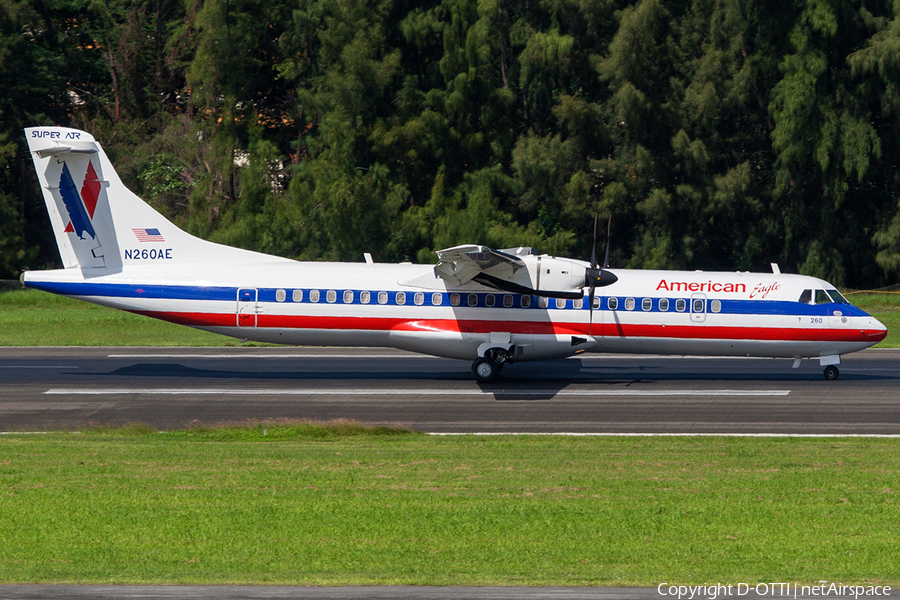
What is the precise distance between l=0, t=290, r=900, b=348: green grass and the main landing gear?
12.5 m

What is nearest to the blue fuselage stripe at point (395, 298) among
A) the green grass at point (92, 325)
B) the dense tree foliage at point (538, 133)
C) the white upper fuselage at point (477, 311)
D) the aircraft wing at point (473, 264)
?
the white upper fuselage at point (477, 311)

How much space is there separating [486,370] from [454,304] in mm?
1901

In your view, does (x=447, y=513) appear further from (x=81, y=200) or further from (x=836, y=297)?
(x=81, y=200)

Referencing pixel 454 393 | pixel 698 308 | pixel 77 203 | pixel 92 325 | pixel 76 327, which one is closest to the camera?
pixel 454 393

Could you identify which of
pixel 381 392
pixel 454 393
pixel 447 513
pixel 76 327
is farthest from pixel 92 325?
pixel 447 513

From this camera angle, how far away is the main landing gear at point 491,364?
2400cm

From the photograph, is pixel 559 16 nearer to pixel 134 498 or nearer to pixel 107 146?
pixel 107 146

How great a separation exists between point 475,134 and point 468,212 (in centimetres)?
476

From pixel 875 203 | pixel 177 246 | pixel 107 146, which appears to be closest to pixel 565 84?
pixel 875 203

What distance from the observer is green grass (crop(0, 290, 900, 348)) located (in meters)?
32.9

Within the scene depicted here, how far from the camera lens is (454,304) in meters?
24.1

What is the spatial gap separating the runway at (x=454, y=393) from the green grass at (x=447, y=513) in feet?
10.0

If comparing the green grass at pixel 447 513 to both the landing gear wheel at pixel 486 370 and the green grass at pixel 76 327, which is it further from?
the green grass at pixel 76 327

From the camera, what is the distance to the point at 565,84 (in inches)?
1889
